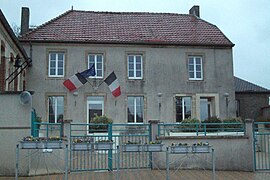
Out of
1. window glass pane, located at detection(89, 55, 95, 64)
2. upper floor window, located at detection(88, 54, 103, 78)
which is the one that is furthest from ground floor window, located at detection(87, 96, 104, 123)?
window glass pane, located at detection(89, 55, 95, 64)

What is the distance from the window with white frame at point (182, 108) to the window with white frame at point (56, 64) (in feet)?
24.5

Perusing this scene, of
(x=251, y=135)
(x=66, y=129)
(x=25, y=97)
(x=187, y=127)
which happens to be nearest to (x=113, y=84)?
(x=187, y=127)

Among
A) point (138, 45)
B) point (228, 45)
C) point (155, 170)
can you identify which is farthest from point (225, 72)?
point (155, 170)

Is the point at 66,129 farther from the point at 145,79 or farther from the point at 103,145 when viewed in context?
the point at 145,79

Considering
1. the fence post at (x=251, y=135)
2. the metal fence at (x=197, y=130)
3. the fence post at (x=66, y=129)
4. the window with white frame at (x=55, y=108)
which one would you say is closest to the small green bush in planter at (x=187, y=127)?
the metal fence at (x=197, y=130)

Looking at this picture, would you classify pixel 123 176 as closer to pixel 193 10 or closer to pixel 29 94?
pixel 29 94

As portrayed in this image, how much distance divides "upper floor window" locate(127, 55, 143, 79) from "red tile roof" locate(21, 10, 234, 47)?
1019mm

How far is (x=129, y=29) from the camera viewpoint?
85.1ft

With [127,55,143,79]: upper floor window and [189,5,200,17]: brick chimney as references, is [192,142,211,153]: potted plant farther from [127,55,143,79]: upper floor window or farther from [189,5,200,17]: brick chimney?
[189,5,200,17]: brick chimney

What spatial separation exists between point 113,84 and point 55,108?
12.7 ft

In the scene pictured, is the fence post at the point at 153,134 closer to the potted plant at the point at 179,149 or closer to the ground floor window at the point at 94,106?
the potted plant at the point at 179,149

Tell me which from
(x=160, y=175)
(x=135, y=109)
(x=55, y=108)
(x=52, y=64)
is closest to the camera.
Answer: (x=160, y=175)

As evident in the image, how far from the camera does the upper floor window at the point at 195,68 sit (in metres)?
24.9

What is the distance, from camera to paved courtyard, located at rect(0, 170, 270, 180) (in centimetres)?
1232
